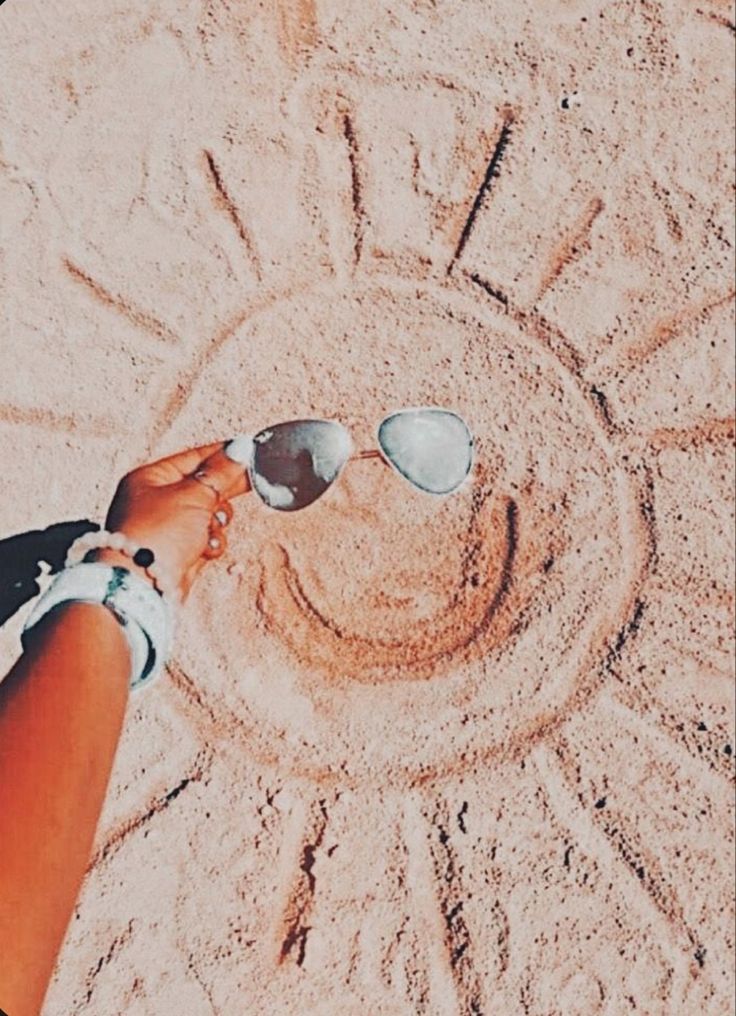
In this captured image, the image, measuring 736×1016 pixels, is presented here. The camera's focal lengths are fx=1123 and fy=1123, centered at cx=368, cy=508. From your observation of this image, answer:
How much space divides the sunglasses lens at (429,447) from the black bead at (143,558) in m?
0.44

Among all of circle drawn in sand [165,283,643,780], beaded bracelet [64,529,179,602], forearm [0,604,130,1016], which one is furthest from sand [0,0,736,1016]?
forearm [0,604,130,1016]

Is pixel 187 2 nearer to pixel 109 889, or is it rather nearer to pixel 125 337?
pixel 125 337

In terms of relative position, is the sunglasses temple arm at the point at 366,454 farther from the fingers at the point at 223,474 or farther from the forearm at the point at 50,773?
the forearm at the point at 50,773

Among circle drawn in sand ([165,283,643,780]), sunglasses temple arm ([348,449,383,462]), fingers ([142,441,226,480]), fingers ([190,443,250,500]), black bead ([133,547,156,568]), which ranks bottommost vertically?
circle drawn in sand ([165,283,643,780])

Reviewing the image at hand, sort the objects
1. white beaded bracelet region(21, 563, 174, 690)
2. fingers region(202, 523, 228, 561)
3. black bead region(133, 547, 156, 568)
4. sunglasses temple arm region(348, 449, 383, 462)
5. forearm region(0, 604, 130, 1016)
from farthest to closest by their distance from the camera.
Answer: sunglasses temple arm region(348, 449, 383, 462), fingers region(202, 523, 228, 561), black bead region(133, 547, 156, 568), white beaded bracelet region(21, 563, 174, 690), forearm region(0, 604, 130, 1016)

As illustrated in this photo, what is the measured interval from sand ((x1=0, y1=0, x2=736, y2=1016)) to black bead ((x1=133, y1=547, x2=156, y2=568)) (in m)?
0.25

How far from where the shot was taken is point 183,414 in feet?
6.22

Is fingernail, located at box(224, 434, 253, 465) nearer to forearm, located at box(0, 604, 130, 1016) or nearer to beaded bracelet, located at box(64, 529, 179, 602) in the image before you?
beaded bracelet, located at box(64, 529, 179, 602)

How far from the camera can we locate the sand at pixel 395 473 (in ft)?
5.82

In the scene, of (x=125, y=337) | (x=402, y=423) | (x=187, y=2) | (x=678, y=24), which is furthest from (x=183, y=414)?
(x=678, y=24)

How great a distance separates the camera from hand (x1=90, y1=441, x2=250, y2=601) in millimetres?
1678

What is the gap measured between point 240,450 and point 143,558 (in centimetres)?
28

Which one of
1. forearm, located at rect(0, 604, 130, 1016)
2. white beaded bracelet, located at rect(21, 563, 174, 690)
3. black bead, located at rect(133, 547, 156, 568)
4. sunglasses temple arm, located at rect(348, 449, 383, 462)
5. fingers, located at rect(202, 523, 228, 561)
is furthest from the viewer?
sunglasses temple arm, located at rect(348, 449, 383, 462)

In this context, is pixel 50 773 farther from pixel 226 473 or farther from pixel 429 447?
pixel 429 447
